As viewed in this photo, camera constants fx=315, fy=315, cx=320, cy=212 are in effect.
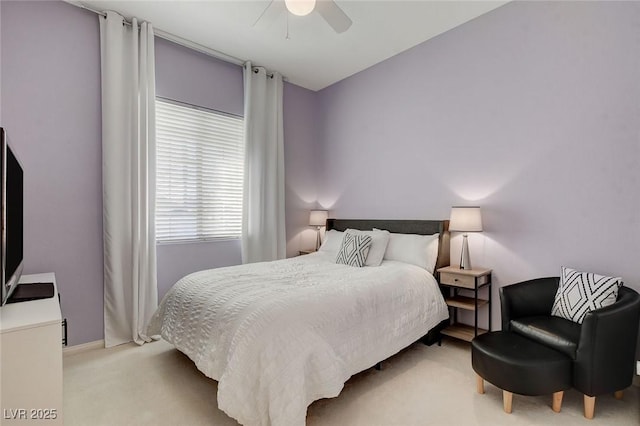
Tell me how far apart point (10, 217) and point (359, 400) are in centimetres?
240

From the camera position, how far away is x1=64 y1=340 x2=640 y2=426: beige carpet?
191 centimetres

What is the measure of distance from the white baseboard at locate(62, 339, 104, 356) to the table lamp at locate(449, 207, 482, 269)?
3524mm

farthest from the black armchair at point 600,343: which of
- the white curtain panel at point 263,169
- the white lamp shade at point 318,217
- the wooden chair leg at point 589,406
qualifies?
the white curtain panel at point 263,169

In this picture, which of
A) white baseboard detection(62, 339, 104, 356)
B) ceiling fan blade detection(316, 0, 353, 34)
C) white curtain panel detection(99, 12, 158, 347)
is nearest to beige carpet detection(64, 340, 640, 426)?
white baseboard detection(62, 339, 104, 356)

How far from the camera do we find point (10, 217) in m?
1.79

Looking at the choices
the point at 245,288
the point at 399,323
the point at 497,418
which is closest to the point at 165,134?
the point at 245,288

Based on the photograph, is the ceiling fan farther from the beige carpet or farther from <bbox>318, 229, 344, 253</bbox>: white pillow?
the beige carpet

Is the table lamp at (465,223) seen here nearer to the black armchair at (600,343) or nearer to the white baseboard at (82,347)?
the black armchair at (600,343)

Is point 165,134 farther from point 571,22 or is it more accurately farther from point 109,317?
point 571,22

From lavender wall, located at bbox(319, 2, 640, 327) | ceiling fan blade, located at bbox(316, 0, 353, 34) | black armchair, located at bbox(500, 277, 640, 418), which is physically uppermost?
ceiling fan blade, located at bbox(316, 0, 353, 34)

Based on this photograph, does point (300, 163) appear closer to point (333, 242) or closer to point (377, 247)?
point (333, 242)

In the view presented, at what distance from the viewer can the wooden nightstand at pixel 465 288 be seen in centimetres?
278

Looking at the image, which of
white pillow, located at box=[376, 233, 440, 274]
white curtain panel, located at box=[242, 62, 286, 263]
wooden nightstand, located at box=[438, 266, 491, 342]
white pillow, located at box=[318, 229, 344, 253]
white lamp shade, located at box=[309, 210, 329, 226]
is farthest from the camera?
white lamp shade, located at box=[309, 210, 329, 226]

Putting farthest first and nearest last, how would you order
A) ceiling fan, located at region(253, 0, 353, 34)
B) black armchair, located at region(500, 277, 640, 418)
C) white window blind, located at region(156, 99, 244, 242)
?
1. white window blind, located at region(156, 99, 244, 242)
2. ceiling fan, located at region(253, 0, 353, 34)
3. black armchair, located at region(500, 277, 640, 418)
